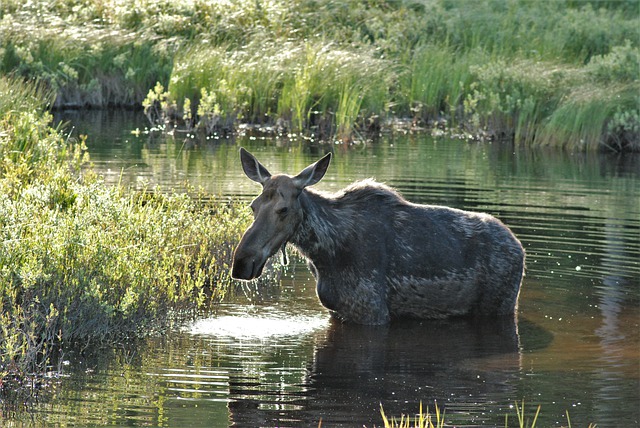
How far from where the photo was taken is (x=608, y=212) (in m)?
19.7

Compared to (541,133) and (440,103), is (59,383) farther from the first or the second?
(440,103)

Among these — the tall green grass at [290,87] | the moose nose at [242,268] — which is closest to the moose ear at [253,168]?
the moose nose at [242,268]

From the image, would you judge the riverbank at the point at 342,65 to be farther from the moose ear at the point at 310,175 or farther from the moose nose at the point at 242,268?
the moose nose at the point at 242,268

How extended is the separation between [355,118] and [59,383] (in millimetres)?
21157

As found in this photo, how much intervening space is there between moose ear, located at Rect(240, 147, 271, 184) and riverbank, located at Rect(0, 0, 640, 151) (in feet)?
58.2

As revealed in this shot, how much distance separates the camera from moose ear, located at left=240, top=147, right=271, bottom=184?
1151 cm

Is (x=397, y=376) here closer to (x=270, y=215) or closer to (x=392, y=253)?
(x=270, y=215)

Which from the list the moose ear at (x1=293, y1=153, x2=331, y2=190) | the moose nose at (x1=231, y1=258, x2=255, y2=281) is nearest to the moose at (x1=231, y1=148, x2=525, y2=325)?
the moose ear at (x1=293, y1=153, x2=331, y2=190)

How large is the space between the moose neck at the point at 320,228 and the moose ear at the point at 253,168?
0.43 metres

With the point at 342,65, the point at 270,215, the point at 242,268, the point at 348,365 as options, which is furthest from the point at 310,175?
the point at 342,65

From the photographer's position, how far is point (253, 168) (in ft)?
38.4

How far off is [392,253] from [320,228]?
0.93m

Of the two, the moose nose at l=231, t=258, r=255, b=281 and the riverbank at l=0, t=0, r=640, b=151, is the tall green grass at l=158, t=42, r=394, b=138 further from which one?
the moose nose at l=231, t=258, r=255, b=281

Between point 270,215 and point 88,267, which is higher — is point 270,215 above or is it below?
above
